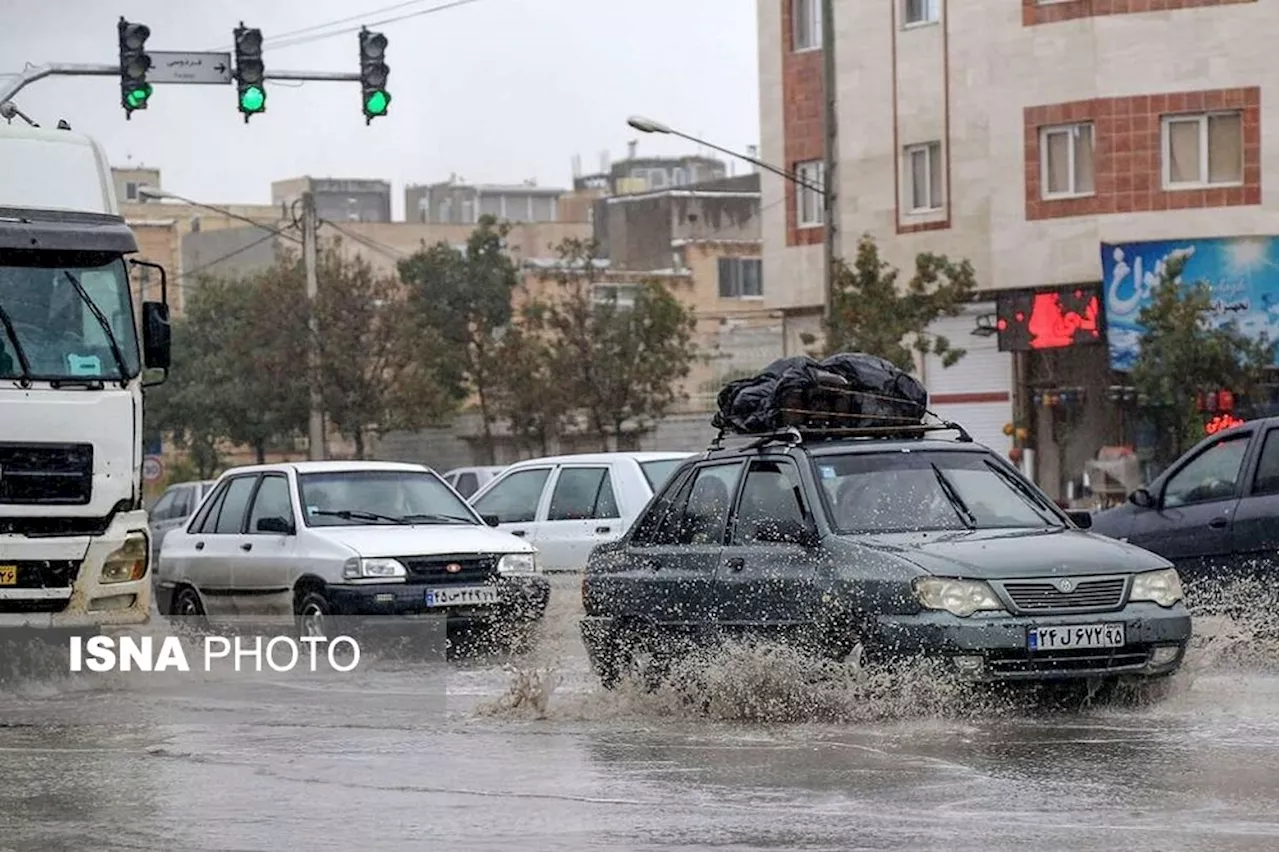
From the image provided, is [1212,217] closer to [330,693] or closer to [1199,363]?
[1199,363]

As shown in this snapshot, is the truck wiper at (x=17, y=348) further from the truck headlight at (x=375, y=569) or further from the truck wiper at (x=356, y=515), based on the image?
the truck wiper at (x=356, y=515)

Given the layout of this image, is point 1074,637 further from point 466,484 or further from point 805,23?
point 805,23

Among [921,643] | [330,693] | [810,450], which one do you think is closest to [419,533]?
[330,693]

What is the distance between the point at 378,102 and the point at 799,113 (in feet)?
69.6

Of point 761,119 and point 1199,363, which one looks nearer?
point 1199,363

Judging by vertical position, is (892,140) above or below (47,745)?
above

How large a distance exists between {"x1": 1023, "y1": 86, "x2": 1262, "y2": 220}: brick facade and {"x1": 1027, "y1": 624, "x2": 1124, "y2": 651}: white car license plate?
28.0 meters

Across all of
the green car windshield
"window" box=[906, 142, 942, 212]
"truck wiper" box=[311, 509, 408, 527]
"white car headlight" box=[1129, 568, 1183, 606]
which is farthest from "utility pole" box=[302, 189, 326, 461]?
"white car headlight" box=[1129, 568, 1183, 606]

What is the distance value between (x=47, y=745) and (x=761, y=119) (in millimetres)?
34163

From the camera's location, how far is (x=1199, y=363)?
36562 millimetres

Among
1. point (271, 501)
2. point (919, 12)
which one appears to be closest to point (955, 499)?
point (271, 501)

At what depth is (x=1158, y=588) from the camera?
1192cm

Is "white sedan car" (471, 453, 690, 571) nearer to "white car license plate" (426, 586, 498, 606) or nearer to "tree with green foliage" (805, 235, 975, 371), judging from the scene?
"white car license plate" (426, 586, 498, 606)

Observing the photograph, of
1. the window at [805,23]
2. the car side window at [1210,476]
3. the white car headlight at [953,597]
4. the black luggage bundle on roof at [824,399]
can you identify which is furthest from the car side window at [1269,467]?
the window at [805,23]
